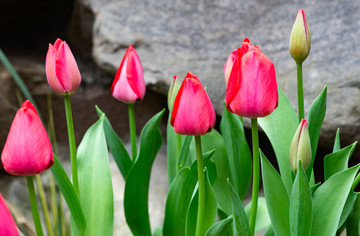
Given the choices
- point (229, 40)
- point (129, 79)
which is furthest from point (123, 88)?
point (229, 40)

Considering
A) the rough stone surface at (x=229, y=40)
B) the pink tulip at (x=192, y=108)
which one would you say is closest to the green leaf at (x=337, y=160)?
the pink tulip at (x=192, y=108)

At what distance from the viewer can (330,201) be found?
722mm

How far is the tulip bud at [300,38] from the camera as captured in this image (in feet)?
2.33

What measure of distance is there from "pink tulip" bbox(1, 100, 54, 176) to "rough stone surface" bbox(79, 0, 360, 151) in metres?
0.81

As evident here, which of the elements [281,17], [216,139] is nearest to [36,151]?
[216,139]

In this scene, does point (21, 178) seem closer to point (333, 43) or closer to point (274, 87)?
point (333, 43)

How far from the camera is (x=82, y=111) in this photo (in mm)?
1891

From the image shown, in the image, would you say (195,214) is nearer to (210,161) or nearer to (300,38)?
(210,161)

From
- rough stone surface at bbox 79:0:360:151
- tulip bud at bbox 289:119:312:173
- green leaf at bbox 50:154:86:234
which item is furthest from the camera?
rough stone surface at bbox 79:0:360:151

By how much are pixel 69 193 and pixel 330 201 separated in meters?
0.34

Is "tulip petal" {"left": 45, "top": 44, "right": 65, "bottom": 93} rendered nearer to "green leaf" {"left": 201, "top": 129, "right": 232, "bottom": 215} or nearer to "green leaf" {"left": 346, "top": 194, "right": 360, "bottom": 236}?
"green leaf" {"left": 201, "top": 129, "right": 232, "bottom": 215}

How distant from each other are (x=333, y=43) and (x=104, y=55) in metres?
0.63

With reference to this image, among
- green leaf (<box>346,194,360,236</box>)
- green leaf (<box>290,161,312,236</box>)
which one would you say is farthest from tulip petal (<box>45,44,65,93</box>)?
green leaf (<box>346,194,360,236</box>)

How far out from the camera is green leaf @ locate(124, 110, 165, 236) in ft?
2.95
